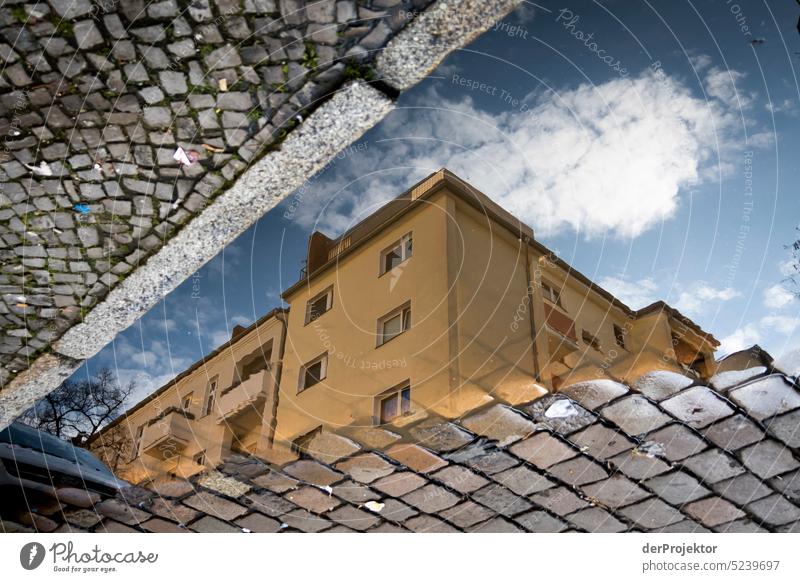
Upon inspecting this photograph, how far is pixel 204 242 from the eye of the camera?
2320 mm

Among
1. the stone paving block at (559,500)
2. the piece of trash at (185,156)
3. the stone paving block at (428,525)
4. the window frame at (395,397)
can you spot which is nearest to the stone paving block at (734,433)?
the stone paving block at (559,500)

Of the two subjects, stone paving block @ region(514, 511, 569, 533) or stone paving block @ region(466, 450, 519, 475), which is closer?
stone paving block @ region(466, 450, 519, 475)

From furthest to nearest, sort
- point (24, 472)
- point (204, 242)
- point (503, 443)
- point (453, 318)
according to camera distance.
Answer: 1. point (453, 318)
2. point (24, 472)
3. point (204, 242)
4. point (503, 443)

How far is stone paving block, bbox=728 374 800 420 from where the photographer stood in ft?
5.89

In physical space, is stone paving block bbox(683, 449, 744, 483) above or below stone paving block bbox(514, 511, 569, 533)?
above

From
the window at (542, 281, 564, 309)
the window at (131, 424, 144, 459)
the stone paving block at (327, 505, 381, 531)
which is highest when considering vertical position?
the window at (542, 281, 564, 309)

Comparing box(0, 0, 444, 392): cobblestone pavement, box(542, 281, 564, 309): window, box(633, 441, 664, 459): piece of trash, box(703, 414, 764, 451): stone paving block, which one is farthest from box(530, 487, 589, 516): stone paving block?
box(0, 0, 444, 392): cobblestone pavement

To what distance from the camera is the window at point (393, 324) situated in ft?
9.21

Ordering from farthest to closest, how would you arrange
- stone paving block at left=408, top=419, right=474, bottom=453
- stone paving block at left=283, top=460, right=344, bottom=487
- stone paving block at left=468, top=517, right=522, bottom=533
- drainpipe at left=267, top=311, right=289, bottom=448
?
drainpipe at left=267, top=311, right=289, bottom=448 → stone paving block at left=468, top=517, right=522, bottom=533 → stone paving block at left=283, top=460, right=344, bottom=487 → stone paving block at left=408, top=419, right=474, bottom=453

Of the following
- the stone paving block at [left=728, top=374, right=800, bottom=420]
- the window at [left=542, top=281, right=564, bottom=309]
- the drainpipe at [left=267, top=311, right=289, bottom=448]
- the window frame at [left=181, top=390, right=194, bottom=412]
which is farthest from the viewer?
the window frame at [left=181, top=390, right=194, bottom=412]

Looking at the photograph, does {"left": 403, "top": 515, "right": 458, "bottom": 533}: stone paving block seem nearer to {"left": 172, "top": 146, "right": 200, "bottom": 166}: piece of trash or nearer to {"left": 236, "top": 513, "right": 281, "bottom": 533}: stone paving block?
{"left": 236, "top": 513, "right": 281, "bottom": 533}: stone paving block
